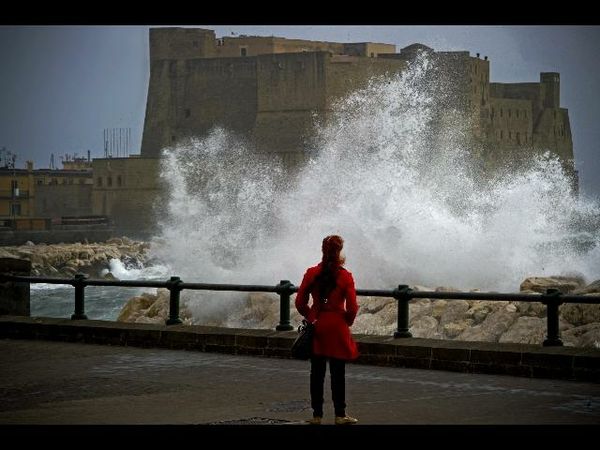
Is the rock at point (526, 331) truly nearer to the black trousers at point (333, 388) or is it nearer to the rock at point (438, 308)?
the rock at point (438, 308)

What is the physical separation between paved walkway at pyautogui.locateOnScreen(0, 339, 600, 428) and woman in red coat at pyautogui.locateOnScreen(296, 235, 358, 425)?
23cm

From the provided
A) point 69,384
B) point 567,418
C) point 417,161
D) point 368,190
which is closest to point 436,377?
point 567,418

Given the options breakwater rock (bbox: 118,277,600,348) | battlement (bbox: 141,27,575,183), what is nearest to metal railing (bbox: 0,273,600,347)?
breakwater rock (bbox: 118,277,600,348)

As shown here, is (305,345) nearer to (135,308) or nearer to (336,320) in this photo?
(336,320)

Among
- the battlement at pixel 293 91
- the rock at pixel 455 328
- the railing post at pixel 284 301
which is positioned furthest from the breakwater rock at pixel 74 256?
the railing post at pixel 284 301

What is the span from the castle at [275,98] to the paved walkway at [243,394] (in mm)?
62394

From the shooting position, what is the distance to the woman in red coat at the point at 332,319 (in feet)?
22.7

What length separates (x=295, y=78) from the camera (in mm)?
72938

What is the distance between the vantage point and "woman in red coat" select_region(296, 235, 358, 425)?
692 centimetres

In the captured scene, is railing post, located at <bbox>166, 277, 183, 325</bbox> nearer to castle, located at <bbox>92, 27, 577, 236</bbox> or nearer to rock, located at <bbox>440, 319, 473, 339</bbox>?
rock, located at <bbox>440, 319, 473, 339</bbox>

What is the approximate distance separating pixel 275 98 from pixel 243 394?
217 feet

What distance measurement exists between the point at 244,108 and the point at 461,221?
154 feet
